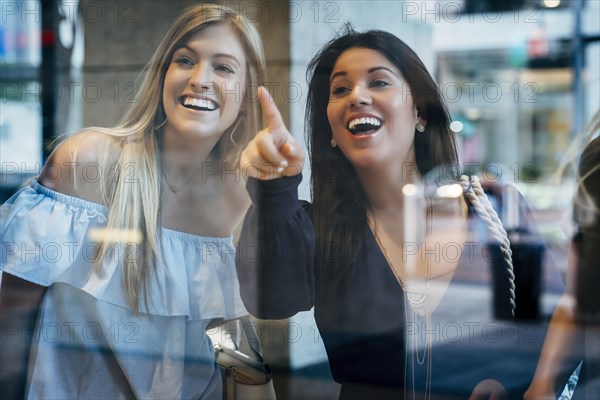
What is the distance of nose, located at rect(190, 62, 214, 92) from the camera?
9.57ft

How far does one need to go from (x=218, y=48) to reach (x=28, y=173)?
89 centimetres

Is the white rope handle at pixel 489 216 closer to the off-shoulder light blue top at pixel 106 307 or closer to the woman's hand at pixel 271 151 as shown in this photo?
the woman's hand at pixel 271 151

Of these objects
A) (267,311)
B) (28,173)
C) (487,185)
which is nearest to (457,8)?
(487,185)

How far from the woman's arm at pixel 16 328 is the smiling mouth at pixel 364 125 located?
1.29 metres

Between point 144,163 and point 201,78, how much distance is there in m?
0.37

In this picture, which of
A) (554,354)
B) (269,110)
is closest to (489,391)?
(554,354)

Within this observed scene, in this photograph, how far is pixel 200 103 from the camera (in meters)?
2.94

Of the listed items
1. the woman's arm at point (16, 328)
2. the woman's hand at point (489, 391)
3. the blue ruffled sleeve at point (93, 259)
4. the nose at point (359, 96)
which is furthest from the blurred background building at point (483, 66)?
the woman's arm at point (16, 328)

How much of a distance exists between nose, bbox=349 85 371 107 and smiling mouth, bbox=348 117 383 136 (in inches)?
2.1

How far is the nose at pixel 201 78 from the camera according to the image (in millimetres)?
2916

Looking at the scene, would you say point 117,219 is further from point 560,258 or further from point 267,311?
point 560,258

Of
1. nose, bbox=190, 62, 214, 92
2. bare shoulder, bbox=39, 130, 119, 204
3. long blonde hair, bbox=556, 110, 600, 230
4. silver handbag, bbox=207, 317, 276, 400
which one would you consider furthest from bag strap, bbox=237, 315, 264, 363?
long blonde hair, bbox=556, 110, 600, 230

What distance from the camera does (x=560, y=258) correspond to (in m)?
2.76

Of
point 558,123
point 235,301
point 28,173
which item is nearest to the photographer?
point 558,123
